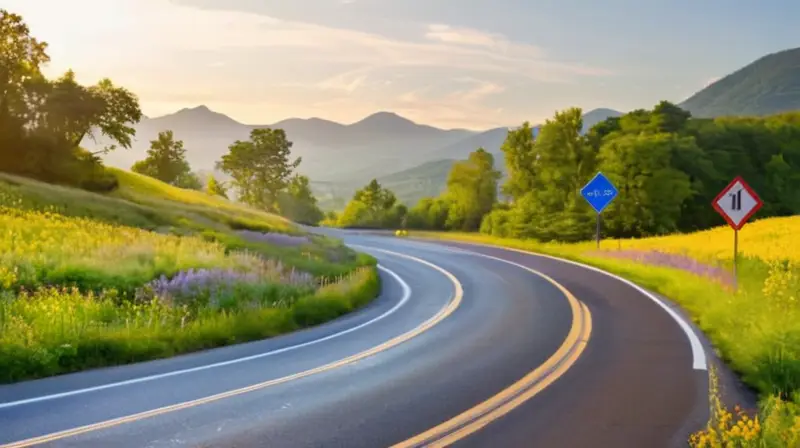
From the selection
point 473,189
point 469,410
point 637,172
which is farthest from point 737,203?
point 473,189

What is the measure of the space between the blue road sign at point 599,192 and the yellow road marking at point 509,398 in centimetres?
1980

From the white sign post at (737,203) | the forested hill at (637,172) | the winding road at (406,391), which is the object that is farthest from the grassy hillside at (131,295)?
the forested hill at (637,172)

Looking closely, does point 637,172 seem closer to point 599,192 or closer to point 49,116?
point 599,192

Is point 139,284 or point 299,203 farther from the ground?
point 299,203

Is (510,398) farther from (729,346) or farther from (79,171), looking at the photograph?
(79,171)

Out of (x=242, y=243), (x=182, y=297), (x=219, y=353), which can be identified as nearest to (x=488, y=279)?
(x=242, y=243)

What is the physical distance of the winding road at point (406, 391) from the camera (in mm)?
6621

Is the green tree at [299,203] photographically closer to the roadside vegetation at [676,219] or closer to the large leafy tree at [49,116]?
the roadside vegetation at [676,219]

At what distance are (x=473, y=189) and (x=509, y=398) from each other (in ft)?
234

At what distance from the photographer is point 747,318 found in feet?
38.3

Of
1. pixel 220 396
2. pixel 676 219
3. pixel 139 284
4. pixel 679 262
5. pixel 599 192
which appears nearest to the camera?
pixel 220 396

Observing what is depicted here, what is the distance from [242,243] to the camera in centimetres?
2469

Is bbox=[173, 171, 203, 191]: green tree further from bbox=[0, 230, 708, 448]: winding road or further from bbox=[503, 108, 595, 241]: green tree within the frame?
bbox=[0, 230, 708, 448]: winding road

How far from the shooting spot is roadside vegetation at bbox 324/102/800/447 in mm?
9328
